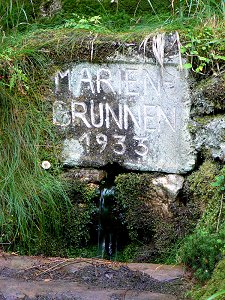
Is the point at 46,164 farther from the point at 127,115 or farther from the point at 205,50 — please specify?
the point at 205,50

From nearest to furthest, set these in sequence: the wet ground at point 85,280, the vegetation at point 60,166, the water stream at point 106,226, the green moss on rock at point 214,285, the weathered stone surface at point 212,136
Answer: the green moss on rock at point 214,285 → the wet ground at point 85,280 → the vegetation at point 60,166 → the weathered stone surface at point 212,136 → the water stream at point 106,226

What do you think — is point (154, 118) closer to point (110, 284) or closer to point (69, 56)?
point (69, 56)

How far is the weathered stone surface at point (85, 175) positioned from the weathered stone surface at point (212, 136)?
2.33 ft

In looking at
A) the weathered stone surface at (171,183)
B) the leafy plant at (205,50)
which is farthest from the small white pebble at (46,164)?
the leafy plant at (205,50)

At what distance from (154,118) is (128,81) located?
0.31m

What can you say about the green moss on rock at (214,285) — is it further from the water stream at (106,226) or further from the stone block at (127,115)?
the water stream at (106,226)

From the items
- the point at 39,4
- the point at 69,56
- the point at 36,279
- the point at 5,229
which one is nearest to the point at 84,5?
the point at 39,4

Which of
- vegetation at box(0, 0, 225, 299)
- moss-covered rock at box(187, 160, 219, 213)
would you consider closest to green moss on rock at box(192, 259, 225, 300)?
vegetation at box(0, 0, 225, 299)

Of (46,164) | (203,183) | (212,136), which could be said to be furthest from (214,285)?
(46,164)

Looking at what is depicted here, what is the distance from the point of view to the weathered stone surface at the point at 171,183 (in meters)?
4.38

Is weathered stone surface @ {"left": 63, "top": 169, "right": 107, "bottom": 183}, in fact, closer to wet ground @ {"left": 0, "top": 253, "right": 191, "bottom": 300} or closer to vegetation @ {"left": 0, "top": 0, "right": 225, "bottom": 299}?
vegetation @ {"left": 0, "top": 0, "right": 225, "bottom": 299}

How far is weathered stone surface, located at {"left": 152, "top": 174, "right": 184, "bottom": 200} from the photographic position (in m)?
4.38

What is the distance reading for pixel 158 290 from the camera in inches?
129

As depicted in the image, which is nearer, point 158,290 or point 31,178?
point 158,290
